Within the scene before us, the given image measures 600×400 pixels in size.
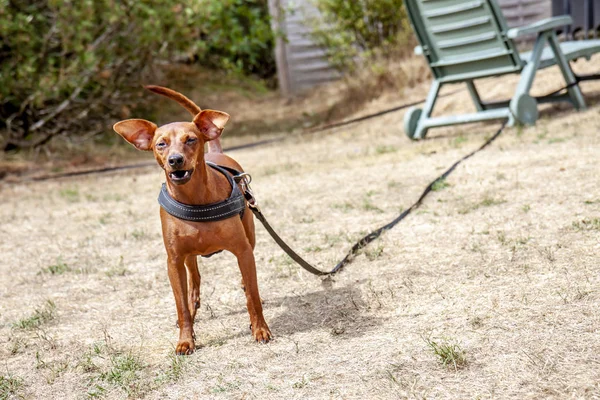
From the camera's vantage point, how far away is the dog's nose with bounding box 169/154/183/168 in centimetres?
274

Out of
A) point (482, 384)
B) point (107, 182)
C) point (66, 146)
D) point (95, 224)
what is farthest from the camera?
point (66, 146)

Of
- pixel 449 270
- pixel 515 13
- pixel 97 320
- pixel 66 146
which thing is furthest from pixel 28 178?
pixel 515 13

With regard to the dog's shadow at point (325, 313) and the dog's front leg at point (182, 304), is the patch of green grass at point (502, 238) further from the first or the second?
the dog's front leg at point (182, 304)

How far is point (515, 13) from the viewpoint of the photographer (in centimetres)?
1312

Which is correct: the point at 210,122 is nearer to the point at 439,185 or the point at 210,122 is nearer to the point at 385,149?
the point at 439,185

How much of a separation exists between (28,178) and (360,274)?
20.3 ft

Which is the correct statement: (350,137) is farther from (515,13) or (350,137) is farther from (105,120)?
(515,13)

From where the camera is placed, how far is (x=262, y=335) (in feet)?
10.2

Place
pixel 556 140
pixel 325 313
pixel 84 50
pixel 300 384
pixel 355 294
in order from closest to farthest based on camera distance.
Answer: pixel 300 384 < pixel 325 313 < pixel 355 294 < pixel 556 140 < pixel 84 50

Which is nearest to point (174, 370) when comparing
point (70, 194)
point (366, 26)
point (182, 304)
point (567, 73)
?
point (182, 304)

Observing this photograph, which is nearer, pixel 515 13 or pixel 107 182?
pixel 107 182

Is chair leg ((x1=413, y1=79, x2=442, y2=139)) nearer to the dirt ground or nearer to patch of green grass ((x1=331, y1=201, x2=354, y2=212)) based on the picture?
the dirt ground

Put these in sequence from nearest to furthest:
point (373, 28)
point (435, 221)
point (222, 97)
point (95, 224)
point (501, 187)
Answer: point (435, 221) → point (501, 187) → point (95, 224) → point (373, 28) → point (222, 97)

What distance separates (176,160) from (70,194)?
5.06 metres
